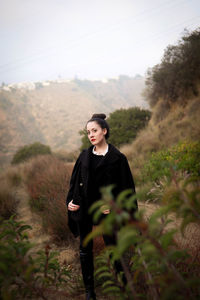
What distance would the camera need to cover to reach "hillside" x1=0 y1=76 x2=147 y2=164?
3475 cm

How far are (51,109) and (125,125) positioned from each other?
134 feet

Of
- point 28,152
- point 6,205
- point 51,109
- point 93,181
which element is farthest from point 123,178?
point 51,109

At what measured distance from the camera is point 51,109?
157 ft

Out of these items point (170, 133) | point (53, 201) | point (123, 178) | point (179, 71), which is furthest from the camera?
point (179, 71)

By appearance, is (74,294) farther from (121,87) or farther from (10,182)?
(121,87)

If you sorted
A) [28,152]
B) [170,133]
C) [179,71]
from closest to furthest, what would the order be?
[170,133] → [179,71] → [28,152]

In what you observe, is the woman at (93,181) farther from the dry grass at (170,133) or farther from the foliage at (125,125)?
the foliage at (125,125)

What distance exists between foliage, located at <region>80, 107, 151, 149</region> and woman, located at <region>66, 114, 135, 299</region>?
7.91 m

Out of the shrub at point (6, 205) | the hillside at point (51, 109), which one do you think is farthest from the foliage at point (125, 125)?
the hillside at point (51, 109)

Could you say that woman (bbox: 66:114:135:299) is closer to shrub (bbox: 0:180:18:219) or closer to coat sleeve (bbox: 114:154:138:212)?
coat sleeve (bbox: 114:154:138:212)

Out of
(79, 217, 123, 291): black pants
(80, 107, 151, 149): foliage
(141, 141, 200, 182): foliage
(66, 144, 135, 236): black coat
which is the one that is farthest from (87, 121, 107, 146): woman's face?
(80, 107, 151, 149): foliage

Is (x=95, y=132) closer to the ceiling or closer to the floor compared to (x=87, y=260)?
closer to the ceiling

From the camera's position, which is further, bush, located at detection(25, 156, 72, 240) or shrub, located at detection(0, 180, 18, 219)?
shrub, located at detection(0, 180, 18, 219)

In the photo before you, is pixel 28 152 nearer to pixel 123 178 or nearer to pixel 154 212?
pixel 123 178
